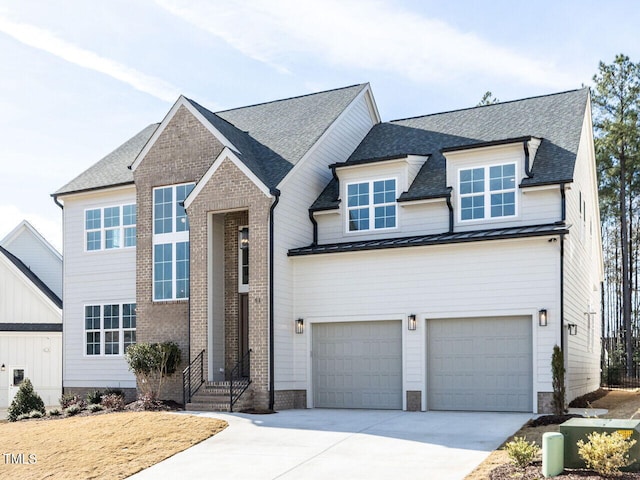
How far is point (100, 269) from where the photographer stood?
24797mm

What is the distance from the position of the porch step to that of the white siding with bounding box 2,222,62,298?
13.1 meters

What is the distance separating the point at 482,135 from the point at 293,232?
627 cm

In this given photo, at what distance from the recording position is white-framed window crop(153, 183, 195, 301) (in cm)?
2236

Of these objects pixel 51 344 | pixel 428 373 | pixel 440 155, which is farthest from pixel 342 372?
pixel 51 344

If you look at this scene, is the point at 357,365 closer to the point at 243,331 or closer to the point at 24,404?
the point at 243,331

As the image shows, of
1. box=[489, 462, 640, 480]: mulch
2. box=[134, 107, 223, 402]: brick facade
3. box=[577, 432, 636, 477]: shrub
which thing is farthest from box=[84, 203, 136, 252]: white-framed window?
box=[577, 432, 636, 477]: shrub

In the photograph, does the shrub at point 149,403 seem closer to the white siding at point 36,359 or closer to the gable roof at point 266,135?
the gable roof at point 266,135

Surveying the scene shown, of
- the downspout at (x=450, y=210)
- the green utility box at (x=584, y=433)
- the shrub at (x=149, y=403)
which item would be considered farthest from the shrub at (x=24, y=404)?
the green utility box at (x=584, y=433)

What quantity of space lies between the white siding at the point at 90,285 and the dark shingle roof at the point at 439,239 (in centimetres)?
648

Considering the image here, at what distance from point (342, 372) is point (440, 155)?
273 inches

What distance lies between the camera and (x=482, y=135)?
74.2ft

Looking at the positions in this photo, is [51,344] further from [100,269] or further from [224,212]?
[224,212]

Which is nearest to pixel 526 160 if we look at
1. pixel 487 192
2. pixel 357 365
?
pixel 487 192

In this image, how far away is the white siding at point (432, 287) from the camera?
18.2 metres
